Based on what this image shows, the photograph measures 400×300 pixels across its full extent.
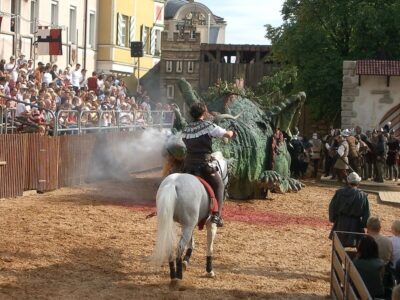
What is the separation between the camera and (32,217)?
1545 centimetres

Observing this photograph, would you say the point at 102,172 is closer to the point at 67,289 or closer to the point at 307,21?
the point at 67,289

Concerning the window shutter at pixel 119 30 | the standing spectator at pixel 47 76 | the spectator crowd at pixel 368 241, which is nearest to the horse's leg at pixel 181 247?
the spectator crowd at pixel 368 241

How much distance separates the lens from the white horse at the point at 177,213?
1040 centimetres

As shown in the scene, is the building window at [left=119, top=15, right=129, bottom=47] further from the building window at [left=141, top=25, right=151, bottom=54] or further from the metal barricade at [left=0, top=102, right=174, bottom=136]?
the metal barricade at [left=0, top=102, right=174, bottom=136]

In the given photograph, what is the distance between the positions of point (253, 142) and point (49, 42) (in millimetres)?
11981

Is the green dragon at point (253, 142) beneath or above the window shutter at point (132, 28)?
beneath

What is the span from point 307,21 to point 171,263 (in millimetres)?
26099

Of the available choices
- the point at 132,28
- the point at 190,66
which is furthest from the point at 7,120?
the point at 190,66

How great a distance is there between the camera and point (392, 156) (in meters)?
28.2

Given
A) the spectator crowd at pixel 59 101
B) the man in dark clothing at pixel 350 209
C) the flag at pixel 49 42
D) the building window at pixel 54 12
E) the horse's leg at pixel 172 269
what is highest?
the building window at pixel 54 12

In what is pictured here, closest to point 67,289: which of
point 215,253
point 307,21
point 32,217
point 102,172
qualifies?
point 215,253

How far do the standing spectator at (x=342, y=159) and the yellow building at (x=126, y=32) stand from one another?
15.5m

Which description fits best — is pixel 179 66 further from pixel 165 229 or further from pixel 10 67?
pixel 165 229

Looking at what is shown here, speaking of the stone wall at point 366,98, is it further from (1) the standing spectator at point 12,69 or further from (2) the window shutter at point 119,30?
(2) the window shutter at point 119,30
